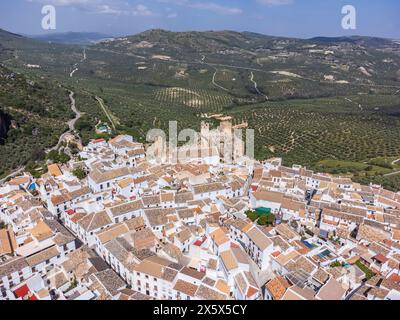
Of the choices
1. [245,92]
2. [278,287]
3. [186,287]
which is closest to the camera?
[278,287]

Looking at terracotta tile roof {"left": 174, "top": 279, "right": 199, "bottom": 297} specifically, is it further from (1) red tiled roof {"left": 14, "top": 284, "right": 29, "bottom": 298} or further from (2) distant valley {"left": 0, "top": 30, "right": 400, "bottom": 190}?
(2) distant valley {"left": 0, "top": 30, "right": 400, "bottom": 190}

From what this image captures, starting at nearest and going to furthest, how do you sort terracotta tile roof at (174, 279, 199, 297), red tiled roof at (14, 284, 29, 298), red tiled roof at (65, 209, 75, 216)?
terracotta tile roof at (174, 279, 199, 297) → red tiled roof at (14, 284, 29, 298) → red tiled roof at (65, 209, 75, 216)

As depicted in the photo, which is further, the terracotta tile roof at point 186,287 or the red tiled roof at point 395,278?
the red tiled roof at point 395,278

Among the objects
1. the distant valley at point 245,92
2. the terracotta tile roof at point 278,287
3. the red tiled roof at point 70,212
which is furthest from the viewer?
the distant valley at point 245,92

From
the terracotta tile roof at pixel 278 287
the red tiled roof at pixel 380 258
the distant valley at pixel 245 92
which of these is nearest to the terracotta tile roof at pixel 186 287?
the terracotta tile roof at pixel 278 287

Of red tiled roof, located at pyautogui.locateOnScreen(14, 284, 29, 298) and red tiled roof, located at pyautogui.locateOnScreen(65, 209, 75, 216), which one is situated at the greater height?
red tiled roof, located at pyautogui.locateOnScreen(65, 209, 75, 216)

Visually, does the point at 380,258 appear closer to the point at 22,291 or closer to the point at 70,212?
the point at 22,291

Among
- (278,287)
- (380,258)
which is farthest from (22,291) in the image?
(380,258)

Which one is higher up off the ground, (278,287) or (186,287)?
(278,287)

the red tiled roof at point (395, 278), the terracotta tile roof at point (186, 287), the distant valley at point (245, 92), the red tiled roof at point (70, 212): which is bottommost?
the red tiled roof at point (395, 278)

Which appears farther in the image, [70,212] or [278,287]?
[70,212]

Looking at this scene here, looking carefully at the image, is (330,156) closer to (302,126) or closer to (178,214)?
(302,126)

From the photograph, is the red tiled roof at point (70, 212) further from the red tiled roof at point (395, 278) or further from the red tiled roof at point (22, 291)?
the red tiled roof at point (395, 278)

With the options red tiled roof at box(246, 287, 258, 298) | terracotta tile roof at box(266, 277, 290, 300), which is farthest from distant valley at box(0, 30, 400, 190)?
red tiled roof at box(246, 287, 258, 298)
